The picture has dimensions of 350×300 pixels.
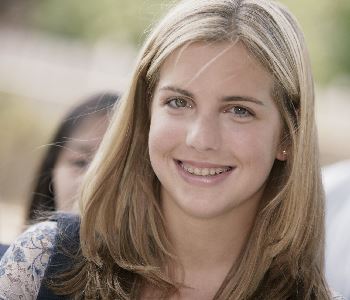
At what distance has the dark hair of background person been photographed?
4.21 metres

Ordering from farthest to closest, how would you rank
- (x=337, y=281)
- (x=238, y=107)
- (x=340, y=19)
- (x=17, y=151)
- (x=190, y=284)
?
1. (x=340, y=19)
2. (x=17, y=151)
3. (x=337, y=281)
4. (x=190, y=284)
5. (x=238, y=107)

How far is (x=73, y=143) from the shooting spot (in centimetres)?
425

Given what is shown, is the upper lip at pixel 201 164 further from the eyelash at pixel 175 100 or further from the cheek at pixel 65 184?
the cheek at pixel 65 184

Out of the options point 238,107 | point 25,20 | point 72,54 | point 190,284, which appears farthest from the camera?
point 25,20

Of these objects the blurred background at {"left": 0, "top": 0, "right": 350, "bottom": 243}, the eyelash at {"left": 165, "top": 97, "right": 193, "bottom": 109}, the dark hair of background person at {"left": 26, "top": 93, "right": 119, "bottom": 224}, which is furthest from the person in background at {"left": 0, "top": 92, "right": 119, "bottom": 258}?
the blurred background at {"left": 0, "top": 0, "right": 350, "bottom": 243}

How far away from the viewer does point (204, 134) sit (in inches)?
105

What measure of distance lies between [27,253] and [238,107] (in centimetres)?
73

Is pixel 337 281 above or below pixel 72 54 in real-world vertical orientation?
below

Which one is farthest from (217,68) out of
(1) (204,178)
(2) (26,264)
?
(2) (26,264)

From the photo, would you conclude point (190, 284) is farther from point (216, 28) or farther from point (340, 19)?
point (340, 19)

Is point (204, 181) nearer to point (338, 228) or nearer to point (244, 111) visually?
point (244, 111)

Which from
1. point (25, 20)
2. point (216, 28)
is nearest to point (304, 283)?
point (216, 28)

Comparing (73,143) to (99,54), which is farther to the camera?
(99,54)

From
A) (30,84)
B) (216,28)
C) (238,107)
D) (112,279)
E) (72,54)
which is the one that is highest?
(72,54)
